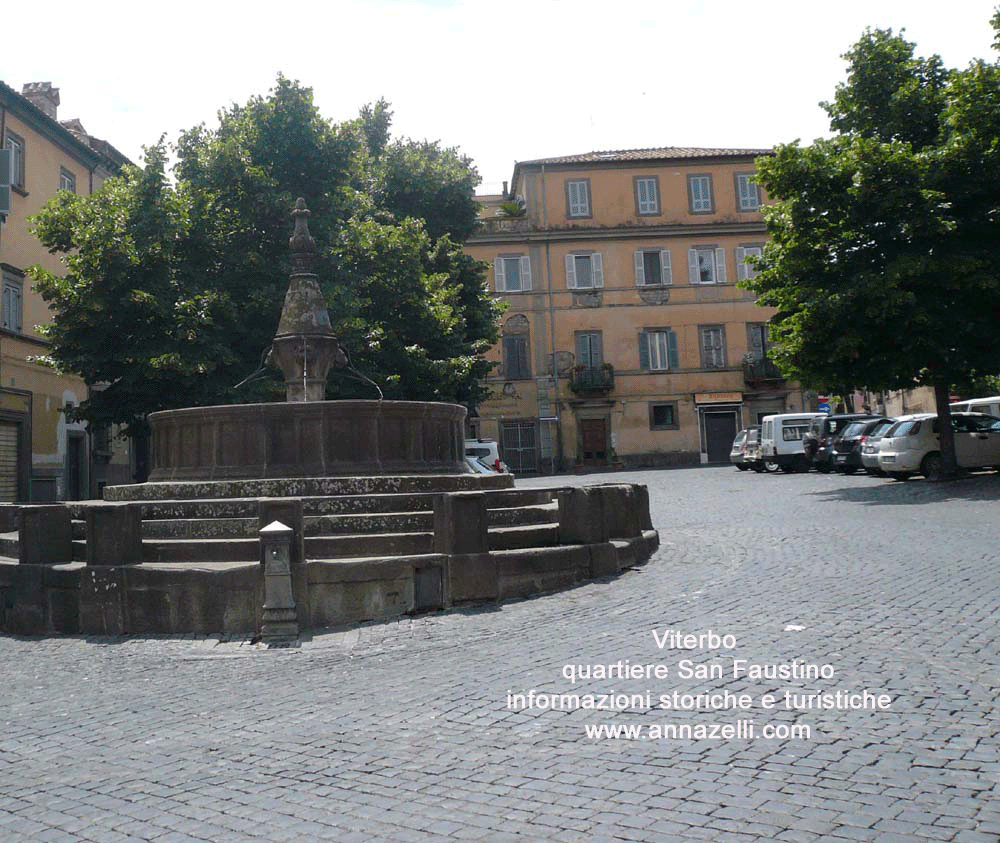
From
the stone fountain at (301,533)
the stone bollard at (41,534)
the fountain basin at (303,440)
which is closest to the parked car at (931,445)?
the stone fountain at (301,533)

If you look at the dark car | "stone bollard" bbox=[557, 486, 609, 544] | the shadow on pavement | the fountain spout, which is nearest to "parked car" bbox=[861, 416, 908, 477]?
the shadow on pavement

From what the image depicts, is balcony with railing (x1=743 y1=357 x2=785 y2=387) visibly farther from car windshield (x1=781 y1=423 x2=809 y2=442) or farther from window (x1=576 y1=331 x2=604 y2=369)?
car windshield (x1=781 y1=423 x2=809 y2=442)

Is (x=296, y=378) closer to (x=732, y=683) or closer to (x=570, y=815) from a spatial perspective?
(x=732, y=683)

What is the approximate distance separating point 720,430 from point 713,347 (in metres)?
3.64

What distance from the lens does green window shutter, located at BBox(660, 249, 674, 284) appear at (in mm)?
43438

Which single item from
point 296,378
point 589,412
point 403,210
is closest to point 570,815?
point 296,378

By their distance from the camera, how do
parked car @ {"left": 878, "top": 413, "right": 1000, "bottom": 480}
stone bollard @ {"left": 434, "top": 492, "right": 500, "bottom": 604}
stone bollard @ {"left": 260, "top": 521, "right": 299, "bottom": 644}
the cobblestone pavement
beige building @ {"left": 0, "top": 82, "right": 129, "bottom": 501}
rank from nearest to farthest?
the cobblestone pavement
stone bollard @ {"left": 260, "top": 521, "right": 299, "bottom": 644}
stone bollard @ {"left": 434, "top": 492, "right": 500, "bottom": 604}
parked car @ {"left": 878, "top": 413, "right": 1000, "bottom": 480}
beige building @ {"left": 0, "top": 82, "right": 129, "bottom": 501}

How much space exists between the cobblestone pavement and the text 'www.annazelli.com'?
0.04 metres

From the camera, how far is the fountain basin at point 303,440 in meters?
10.8

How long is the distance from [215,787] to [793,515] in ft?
42.2

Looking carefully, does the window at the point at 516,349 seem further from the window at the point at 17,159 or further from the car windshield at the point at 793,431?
the window at the point at 17,159

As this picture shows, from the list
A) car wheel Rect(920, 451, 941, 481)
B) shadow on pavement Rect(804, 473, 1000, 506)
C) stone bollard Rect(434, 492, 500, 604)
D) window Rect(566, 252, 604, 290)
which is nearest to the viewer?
stone bollard Rect(434, 492, 500, 604)

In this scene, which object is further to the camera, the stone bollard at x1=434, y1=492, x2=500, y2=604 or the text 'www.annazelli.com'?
the stone bollard at x1=434, y1=492, x2=500, y2=604

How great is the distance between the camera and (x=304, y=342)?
12930mm
